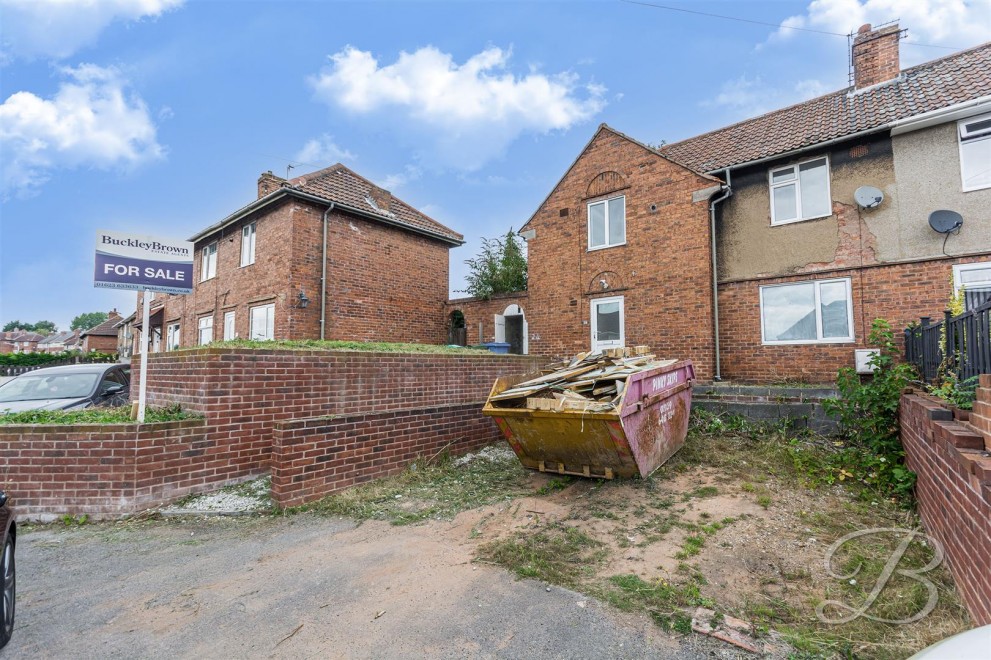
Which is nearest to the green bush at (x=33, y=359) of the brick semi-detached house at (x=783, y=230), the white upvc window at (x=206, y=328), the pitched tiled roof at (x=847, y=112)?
the white upvc window at (x=206, y=328)

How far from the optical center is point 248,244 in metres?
14.7

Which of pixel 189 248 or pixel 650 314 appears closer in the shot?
pixel 189 248

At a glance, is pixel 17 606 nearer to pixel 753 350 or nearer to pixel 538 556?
pixel 538 556

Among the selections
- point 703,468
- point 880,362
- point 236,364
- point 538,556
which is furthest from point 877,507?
point 236,364

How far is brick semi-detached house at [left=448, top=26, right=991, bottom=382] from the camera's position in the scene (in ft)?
26.8

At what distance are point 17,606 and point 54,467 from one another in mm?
2137

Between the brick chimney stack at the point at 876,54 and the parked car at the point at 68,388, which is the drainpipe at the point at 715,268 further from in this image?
the parked car at the point at 68,388

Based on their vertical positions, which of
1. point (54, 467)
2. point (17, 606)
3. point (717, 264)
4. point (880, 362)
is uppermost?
point (717, 264)

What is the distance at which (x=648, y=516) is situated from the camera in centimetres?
493

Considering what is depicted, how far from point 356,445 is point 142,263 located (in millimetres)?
3733

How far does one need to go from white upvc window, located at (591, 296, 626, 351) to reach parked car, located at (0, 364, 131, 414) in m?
10.1

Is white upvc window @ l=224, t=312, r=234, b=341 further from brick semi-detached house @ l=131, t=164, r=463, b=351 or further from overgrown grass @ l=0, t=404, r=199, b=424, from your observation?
overgrown grass @ l=0, t=404, r=199, b=424

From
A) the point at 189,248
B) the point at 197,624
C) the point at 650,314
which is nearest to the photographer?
the point at 197,624

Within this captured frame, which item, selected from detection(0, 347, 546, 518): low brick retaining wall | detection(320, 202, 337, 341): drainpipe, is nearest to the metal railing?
detection(0, 347, 546, 518): low brick retaining wall
